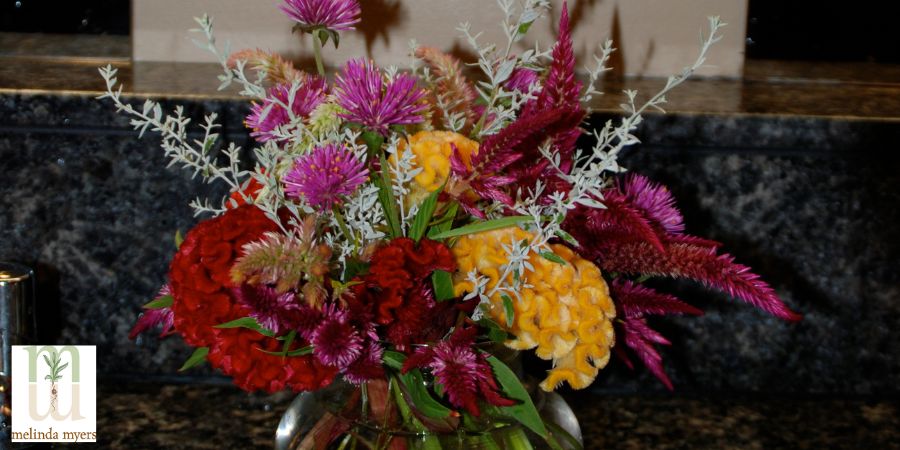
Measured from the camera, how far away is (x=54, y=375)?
3.01ft

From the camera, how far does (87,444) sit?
3.03ft

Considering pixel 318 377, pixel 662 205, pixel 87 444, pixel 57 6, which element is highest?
pixel 57 6

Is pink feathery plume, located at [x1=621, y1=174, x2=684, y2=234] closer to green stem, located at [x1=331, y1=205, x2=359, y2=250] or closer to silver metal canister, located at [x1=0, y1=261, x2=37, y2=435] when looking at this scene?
green stem, located at [x1=331, y1=205, x2=359, y2=250]

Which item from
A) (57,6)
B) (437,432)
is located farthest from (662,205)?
(57,6)

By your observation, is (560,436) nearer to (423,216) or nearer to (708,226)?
(423,216)

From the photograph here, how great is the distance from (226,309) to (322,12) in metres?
0.19

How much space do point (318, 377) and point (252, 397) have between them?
1.33 feet

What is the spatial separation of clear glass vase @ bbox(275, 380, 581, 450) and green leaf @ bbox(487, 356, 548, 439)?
0.03m

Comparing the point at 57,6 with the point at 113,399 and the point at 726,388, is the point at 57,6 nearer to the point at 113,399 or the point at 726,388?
the point at 113,399

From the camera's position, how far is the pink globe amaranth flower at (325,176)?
606 mm

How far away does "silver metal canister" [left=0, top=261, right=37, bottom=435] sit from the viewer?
0.89 metres

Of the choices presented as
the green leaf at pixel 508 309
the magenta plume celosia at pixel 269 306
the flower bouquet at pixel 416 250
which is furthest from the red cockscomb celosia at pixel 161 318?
the green leaf at pixel 508 309

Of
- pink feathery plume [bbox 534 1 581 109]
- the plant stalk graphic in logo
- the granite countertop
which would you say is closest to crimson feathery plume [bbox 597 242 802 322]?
pink feathery plume [bbox 534 1 581 109]

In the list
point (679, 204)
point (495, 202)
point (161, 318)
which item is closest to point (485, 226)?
point (495, 202)
